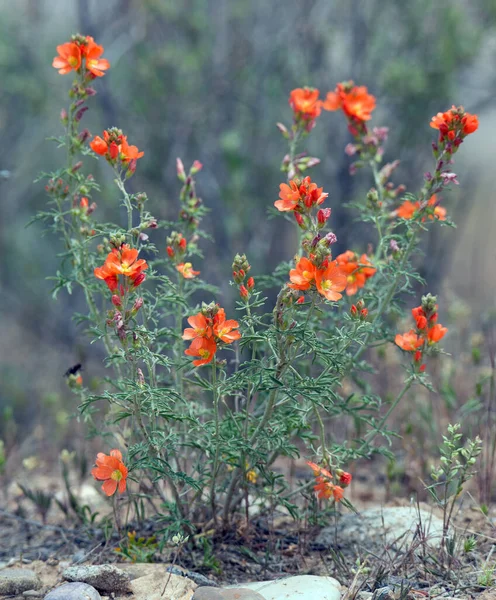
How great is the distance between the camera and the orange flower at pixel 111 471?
2703 millimetres

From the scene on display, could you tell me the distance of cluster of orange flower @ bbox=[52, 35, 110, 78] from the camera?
3049mm

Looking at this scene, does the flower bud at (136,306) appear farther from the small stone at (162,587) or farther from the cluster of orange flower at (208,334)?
the small stone at (162,587)

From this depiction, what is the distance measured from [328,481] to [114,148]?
1.61 metres

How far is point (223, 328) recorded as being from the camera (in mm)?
2545

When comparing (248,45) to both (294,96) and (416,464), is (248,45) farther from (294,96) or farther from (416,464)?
(416,464)

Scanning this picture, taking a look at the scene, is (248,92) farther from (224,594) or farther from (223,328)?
(224,594)

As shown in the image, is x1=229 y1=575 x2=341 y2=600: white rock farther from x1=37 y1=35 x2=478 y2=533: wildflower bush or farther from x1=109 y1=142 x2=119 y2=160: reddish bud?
x1=109 y1=142 x2=119 y2=160: reddish bud

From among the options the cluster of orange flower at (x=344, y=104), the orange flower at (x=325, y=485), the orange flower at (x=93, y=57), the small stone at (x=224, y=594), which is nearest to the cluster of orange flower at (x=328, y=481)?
the orange flower at (x=325, y=485)

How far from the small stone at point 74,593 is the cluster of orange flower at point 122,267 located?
43.4 inches

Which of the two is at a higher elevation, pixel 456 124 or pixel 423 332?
pixel 456 124

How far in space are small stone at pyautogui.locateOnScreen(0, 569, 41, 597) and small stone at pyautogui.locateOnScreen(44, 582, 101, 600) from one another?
0.27 metres

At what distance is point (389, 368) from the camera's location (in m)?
5.37

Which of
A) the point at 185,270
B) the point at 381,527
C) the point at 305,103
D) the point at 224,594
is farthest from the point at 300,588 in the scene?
the point at 305,103

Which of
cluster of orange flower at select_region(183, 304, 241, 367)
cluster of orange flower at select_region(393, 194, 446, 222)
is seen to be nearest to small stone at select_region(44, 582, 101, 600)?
cluster of orange flower at select_region(183, 304, 241, 367)
